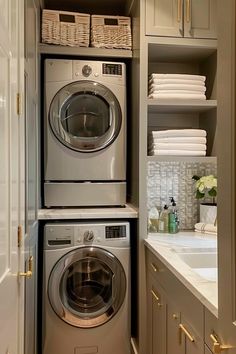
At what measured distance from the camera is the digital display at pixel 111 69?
245 centimetres

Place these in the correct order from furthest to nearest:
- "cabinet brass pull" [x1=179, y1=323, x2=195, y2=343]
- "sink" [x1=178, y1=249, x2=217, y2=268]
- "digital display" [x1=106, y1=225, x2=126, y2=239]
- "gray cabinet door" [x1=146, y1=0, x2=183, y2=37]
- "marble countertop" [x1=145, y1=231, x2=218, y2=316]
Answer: "digital display" [x1=106, y1=225, x2=126, y2=239], "gray cabinet door" [x1=146, y1=0, x2=183, y2=37], "sink" [x1=178, y1=249, x2=217, y2=268], "cabinet brass pull" [x1=179, y1=323, x2=195, y2=343], "marble countertop" [x1=145, y1=231, x2=218, y2=316]

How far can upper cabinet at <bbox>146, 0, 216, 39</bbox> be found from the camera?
2.25 meters

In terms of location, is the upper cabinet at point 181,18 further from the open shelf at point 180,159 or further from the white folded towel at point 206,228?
the white folded towel at point 206,228

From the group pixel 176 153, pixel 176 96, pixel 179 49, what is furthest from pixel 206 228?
pixel 179 49

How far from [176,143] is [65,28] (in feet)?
3.73

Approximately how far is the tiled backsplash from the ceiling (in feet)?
4.52

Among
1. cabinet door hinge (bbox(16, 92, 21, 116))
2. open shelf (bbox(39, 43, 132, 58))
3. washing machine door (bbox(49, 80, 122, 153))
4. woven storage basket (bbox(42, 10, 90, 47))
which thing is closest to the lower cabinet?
washing machine door (bbox(49, 80, 122, 153))

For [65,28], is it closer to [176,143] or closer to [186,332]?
[176,143]

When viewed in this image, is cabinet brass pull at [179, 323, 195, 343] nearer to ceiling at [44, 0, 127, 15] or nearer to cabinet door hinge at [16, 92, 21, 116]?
cabinet door hinge at [16, 92, 21, 116]

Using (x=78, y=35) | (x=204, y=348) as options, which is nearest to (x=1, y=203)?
(x=204, y=348)

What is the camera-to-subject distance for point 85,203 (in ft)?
8.18

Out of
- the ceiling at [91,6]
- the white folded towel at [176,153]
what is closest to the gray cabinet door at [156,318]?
the white folded towel at [176,153]

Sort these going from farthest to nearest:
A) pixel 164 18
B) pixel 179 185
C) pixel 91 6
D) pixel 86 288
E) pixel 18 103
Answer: pixel 91 6
pixel 179 185
pixel 86 288
pixel 164 18
pixel 18 103

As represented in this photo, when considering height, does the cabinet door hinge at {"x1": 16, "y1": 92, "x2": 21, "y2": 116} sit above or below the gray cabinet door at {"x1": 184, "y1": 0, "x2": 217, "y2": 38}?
below
